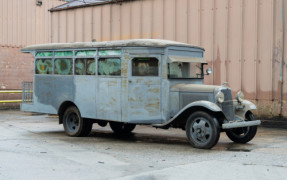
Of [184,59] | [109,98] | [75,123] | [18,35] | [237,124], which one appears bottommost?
[75,123]

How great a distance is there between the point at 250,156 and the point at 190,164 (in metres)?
1.43

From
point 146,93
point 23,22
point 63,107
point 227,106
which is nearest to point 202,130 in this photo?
point 227,106

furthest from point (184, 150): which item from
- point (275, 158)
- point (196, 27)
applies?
point (196, 27)

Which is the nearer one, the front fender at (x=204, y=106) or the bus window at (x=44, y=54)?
the front fender at (x=204, y=106)

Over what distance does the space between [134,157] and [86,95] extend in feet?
10.7

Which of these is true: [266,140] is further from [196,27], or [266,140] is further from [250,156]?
[196,27]

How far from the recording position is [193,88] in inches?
362

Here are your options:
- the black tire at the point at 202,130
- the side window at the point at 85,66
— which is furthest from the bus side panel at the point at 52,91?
the black tire at the point at 202,130

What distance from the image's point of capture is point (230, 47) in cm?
1330

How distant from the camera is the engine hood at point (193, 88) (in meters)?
9.03

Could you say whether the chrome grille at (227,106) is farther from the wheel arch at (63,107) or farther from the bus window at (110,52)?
the wheel arch at (63,107)

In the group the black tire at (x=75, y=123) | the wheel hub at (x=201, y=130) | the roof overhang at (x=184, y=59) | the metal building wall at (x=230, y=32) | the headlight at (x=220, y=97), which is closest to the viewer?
the wheel hub at (x=201, y=130)

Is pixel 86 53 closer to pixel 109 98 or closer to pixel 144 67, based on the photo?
pixel 109 98

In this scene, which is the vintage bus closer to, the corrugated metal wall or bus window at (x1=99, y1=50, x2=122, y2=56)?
bus window at (x1=99, y1=50, x2=122, y2=56)
